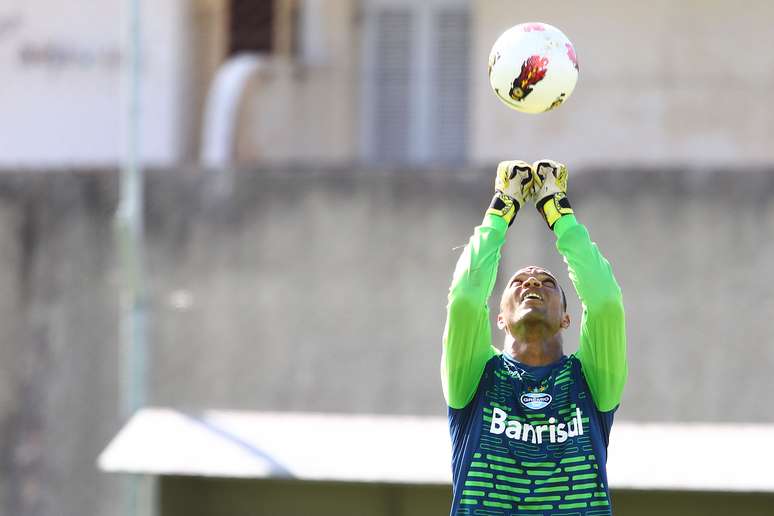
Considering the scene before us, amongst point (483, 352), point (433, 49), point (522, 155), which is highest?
point (433, 49)

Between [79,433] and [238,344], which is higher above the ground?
[238,344]

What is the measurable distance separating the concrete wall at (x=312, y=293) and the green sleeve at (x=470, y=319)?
3376mm

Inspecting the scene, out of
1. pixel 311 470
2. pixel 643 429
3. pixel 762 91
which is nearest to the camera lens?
pixel 311 470

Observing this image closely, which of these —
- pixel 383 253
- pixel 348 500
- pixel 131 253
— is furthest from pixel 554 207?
pixel 131 253

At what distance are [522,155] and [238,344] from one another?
99.3 inches

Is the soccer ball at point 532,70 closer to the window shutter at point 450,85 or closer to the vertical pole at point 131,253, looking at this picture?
the vertical pole at point 131,253

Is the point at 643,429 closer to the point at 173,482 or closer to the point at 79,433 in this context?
the point at 173,482

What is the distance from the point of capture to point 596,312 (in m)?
3.61

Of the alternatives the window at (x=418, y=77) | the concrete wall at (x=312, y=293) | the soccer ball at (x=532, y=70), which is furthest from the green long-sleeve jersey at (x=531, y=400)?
the window at (x=418, y=77)

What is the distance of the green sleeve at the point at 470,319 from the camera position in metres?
3.63

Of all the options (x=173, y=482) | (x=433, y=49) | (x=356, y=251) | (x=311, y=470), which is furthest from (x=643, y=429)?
(x=433, y=49)

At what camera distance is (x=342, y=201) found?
7.44 m

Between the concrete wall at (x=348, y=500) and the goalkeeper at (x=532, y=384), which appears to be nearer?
the goalkeeper at (x=532, y=384)

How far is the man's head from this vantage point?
361 centimetres
